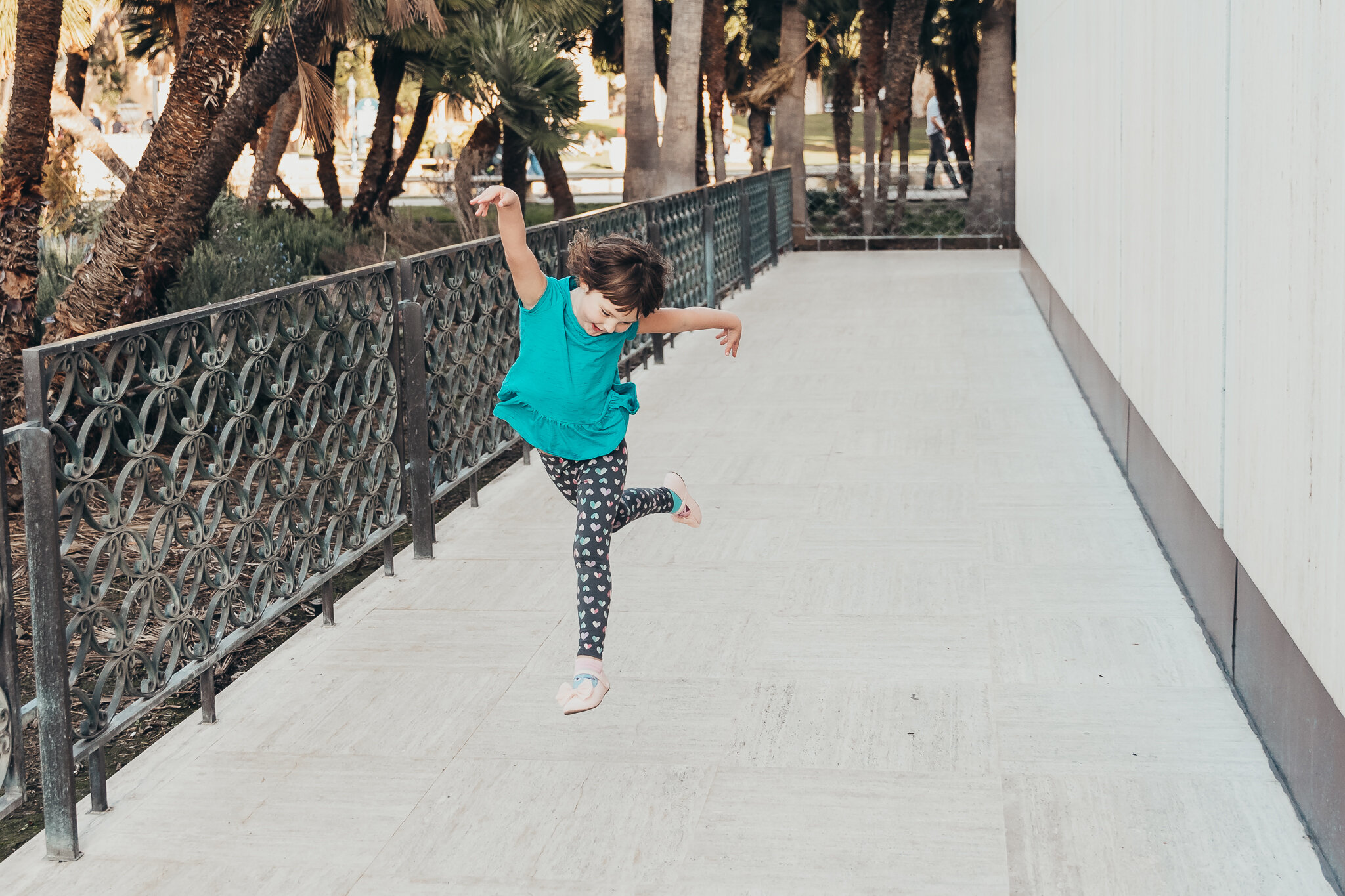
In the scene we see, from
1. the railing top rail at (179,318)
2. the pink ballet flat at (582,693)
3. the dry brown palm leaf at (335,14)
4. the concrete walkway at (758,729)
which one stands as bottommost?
the concrete walkway at (758,729)

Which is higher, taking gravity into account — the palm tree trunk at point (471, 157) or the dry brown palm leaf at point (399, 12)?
the dry brown palm leaf at point (399, 12)

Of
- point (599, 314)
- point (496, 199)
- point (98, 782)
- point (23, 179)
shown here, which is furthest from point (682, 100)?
point (98, 782)

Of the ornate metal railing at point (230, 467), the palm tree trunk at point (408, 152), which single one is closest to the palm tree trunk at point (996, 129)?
the palm tree trunk at point (408, 152)

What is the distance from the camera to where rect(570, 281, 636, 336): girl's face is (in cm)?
412

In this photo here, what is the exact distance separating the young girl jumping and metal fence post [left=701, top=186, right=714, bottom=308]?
9138 millimetres

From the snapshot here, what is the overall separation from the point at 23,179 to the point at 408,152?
15.2 meters

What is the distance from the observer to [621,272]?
4066mm

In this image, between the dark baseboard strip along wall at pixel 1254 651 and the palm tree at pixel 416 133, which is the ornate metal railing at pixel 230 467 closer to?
the dark baseboard strip along wall at pixel 1254 651

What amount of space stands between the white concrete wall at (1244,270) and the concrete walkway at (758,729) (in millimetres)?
526

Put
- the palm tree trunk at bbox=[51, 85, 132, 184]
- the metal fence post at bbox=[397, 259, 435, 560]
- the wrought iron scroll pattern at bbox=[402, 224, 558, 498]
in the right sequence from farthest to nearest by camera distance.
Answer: the palm tree trunk at bbox=[51, 85, 132, 184]
the wrought iron scroll pattern at bbox=[402, 224, 558, 498]
the metal fence post at bbox=[397, 259, 435, 560]

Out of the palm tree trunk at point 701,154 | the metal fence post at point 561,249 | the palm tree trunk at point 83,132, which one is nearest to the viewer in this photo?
the metal fence post at point 561,249

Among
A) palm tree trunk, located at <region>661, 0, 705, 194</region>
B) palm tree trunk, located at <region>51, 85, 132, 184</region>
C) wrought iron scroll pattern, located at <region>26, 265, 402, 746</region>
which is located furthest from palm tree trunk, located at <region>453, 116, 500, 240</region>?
wrought iron scroll pattern, located at <region>26, 265, 402, 746</region>

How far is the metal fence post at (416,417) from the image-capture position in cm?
608

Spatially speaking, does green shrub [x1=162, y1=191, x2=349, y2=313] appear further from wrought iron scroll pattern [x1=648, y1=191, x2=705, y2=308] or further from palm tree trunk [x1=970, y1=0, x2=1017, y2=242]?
palm tree trunk [x1=970, y1=0, x2=1017, y2=242]
